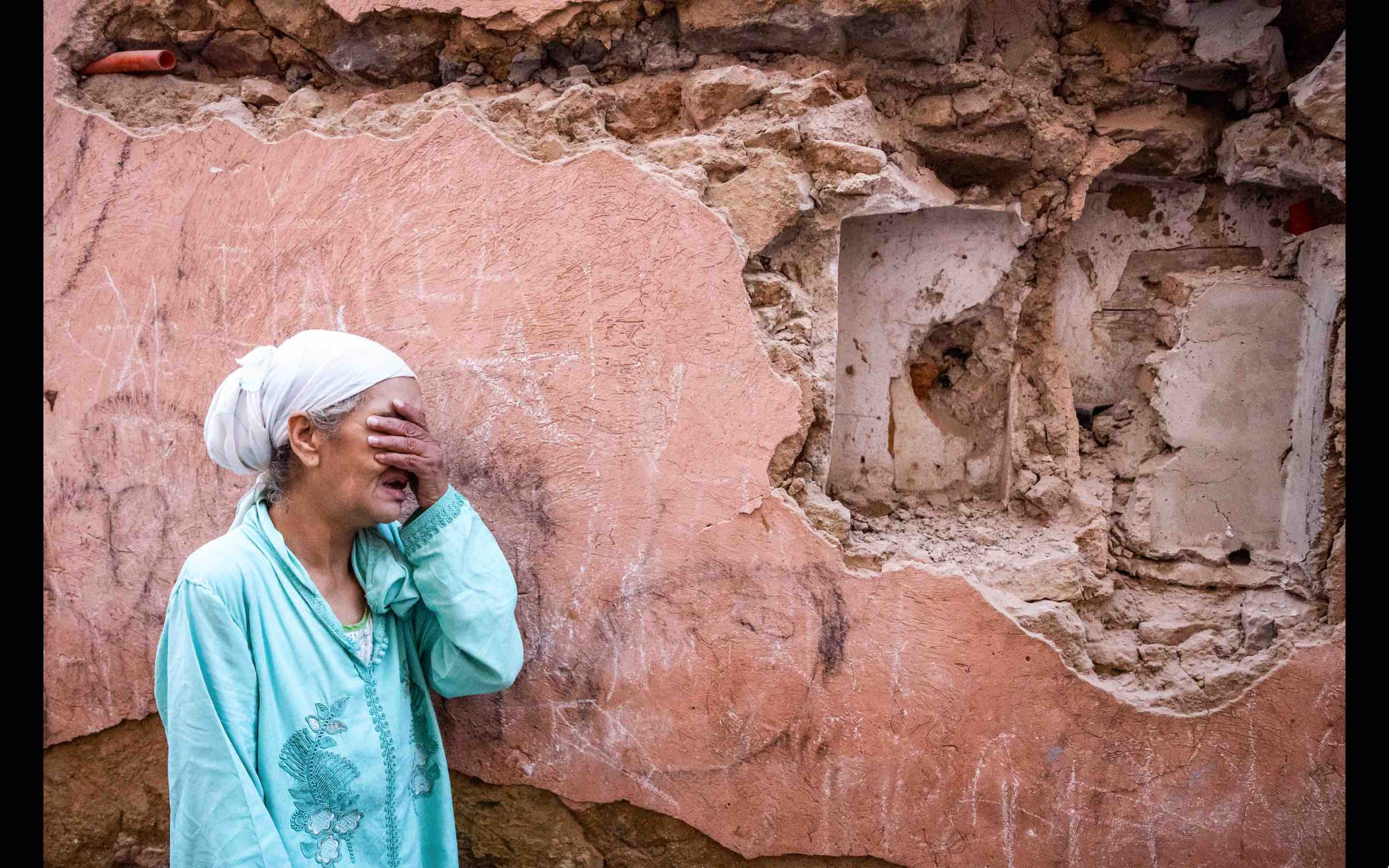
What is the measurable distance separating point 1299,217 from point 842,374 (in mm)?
1160

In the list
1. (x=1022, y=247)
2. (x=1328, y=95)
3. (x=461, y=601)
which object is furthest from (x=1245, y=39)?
(x=461, y=601)

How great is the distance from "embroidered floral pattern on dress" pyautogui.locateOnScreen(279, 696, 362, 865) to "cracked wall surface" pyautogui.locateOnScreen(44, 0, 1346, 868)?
0.48m

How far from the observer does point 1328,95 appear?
1.99 meters

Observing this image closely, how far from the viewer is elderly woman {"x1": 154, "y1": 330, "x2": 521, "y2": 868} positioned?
171cm

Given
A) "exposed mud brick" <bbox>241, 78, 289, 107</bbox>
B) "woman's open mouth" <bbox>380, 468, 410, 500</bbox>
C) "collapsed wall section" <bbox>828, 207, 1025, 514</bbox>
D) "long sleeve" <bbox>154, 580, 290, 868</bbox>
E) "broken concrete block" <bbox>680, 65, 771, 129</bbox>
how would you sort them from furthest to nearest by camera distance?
"exposed mud brick" <bbox>241, 78, 289, 107</bbox>
"collapsed wall section" <bbox>828, 207, 1025, 514</bbox>
"broken concrete block" <bbox>680, 65, 771, 129</bbox>
"woman's open mouth" <bbox>380, 468, 410, 500</bbox>
"long sleeve" <bbox>154, 580, 290, 868</bbox>

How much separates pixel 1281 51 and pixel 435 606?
7.59 ft

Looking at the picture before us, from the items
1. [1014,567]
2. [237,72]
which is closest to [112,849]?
[237,72]

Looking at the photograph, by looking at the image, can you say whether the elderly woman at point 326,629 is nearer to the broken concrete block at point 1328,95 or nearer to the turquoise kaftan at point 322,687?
the turquoise kaftan at point 322,687

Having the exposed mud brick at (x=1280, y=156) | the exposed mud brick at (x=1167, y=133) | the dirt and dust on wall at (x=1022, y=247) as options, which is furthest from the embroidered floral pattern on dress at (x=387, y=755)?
the exposed mud brick at (x=1280, y=156)

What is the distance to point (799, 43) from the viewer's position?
220 centimetres

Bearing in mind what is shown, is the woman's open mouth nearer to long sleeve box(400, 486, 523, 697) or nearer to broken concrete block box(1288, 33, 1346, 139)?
long sleeve box(400, 486, 523, 697)

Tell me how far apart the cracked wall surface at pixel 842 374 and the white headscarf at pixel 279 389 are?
0.40 meters

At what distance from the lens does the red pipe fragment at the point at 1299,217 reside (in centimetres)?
221

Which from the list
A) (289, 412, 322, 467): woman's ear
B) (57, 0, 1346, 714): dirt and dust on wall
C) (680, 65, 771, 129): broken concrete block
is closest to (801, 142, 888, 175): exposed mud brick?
(57, 0, 1346, 714): dirt and dust on wall
